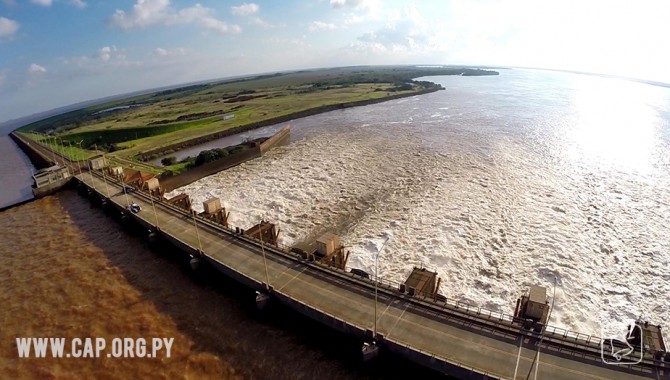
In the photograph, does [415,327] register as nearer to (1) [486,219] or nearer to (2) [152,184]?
(1) [486,219]

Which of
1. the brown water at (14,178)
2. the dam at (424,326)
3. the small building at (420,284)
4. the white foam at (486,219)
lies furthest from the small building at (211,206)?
the brown water at (14,178)

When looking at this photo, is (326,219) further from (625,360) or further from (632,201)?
(632,201)

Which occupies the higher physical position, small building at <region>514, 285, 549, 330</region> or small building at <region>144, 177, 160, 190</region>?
small building at <region>144, 177, 160, 190</region>

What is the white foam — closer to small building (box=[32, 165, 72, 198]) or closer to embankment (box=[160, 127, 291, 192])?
embankment (box=[160, 127, 291, 192])

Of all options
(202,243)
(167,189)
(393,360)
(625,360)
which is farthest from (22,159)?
(625,360)

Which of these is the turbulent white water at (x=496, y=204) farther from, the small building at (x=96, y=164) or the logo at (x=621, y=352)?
the small building at (x=96, y=164)

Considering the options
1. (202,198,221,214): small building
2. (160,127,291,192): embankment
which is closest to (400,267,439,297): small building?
(202,198,221,214): small building

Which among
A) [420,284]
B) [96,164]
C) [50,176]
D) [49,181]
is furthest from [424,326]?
[96,164]
